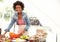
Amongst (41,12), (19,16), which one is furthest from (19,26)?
(41,12)

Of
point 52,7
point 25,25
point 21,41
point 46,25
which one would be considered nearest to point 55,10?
point 52,7

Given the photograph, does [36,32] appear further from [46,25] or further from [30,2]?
[30,2]

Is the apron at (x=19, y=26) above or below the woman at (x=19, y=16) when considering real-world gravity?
below

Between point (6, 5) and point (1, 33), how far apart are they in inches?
9.5

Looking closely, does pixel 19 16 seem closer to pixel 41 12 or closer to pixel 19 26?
pixel 19 26

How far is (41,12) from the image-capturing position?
1.16 metres

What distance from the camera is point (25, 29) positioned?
1.13 meters

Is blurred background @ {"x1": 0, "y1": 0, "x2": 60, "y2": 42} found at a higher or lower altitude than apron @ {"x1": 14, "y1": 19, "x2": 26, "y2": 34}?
higher

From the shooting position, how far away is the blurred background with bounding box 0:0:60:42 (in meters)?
1.14

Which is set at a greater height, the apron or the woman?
the woman

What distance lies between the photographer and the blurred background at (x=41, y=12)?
1.14 metres

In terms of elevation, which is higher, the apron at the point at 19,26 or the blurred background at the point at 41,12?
the blurred background at the point at 41,12

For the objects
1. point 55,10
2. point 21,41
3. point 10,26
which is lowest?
point 21,41

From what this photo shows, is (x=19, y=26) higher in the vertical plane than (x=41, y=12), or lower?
lower
